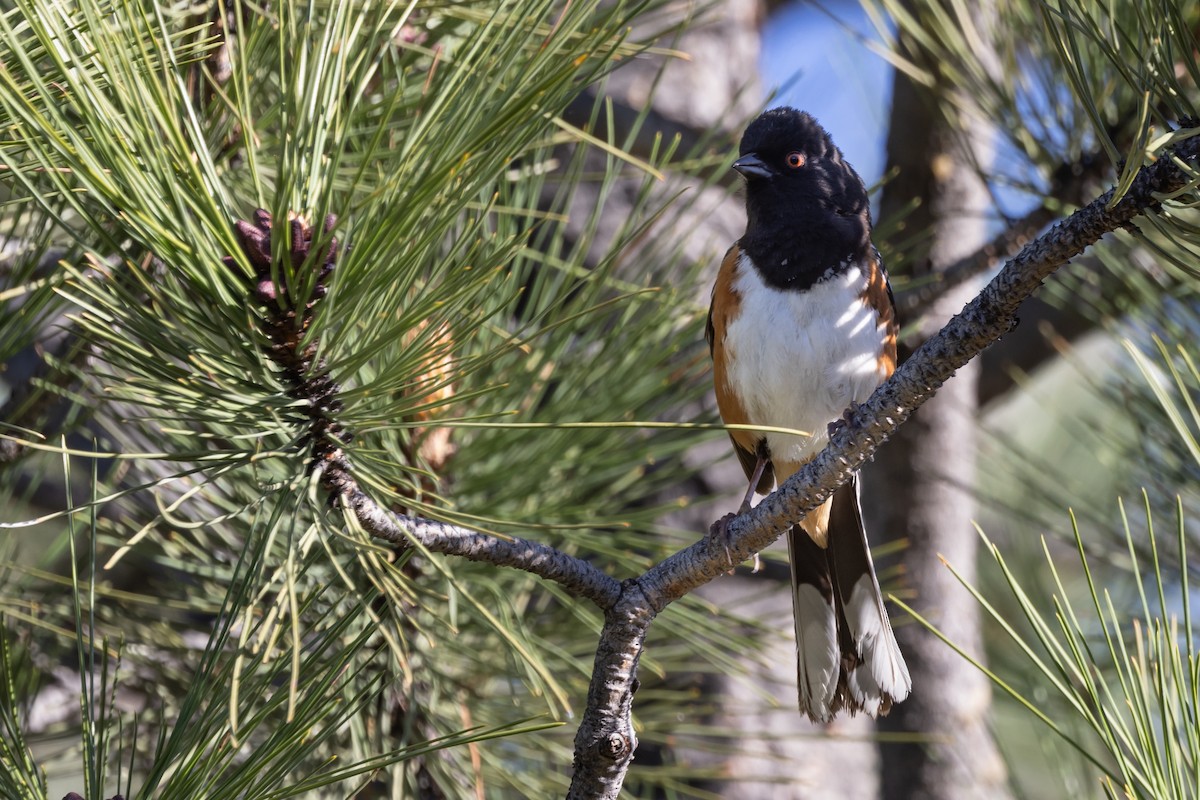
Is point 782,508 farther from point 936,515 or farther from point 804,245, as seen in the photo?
point 936,515

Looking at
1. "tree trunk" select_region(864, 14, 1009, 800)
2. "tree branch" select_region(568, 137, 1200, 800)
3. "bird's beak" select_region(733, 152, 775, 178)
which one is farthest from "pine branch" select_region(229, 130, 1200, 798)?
"tree trunk" select_region(864, 14, 1009, 800)

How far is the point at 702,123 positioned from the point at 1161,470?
149cm

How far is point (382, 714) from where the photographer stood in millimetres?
1573

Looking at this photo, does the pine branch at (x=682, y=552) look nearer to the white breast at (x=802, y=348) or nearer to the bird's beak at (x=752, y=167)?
the white breast at (x=802, y=348)

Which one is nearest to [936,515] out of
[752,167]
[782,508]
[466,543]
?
[752,167]

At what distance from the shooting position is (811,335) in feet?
6.20

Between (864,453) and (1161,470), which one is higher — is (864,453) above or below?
below

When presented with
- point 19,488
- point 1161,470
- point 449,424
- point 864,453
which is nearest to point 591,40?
point 449,424

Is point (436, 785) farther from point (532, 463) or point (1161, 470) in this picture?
point (1161, 470)

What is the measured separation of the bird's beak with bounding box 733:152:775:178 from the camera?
192 cm

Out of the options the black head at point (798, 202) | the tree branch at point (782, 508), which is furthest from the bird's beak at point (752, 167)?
the tree branch at point (782, 508)

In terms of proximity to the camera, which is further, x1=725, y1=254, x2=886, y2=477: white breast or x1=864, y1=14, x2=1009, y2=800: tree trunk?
x1=864, y1=14, x2=1009, y2=800: tree trunk

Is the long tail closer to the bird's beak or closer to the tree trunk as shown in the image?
the tree trunk

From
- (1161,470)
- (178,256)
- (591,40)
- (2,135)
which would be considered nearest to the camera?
(178,256)
